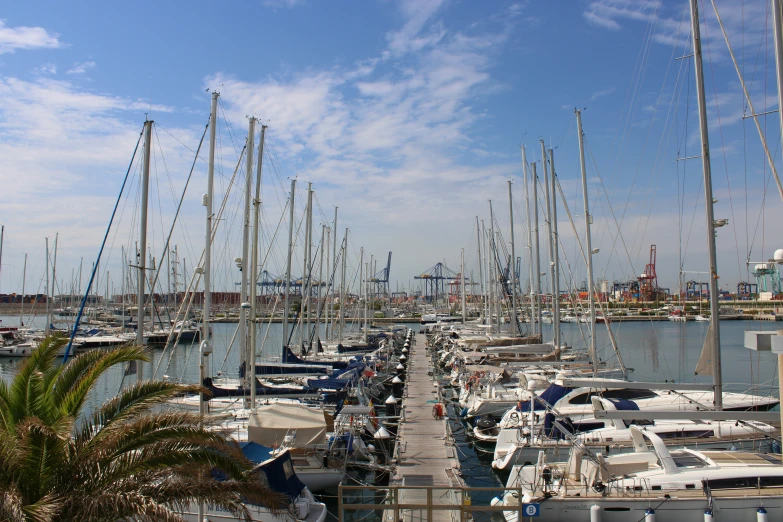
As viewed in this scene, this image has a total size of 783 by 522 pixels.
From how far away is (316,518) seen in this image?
14938 millimetres

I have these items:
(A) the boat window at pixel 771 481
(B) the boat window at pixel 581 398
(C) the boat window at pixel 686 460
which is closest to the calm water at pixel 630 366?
(C) the boat window at pixel 686 460

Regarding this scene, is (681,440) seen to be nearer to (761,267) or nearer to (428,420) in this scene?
(761,267)

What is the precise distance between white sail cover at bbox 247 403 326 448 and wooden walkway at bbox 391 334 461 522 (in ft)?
9.82

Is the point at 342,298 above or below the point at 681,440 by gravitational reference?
above

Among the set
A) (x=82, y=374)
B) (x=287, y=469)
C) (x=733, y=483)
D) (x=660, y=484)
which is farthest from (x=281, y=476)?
(x=733, y=483)

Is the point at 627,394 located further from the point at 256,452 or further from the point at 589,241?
the point at 256,452

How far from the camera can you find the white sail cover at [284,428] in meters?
18.2

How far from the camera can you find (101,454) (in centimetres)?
831

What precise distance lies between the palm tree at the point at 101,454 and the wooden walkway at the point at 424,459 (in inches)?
198

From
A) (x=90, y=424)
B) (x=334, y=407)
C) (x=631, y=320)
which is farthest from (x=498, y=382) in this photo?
(x=631, y=320)

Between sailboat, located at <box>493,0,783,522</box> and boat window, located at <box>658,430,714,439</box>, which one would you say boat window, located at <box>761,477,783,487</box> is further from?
boat window, located at <box>658,430,714,439</box>

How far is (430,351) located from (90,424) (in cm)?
5295

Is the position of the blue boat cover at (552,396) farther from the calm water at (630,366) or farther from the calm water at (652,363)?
the calm water at (652,363)

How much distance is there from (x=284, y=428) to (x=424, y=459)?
5384 mm
